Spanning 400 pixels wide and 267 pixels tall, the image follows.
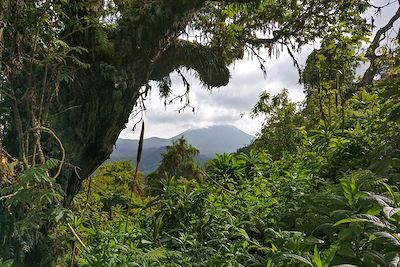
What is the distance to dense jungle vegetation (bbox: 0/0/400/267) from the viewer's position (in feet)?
7.20

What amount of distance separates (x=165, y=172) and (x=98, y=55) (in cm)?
181

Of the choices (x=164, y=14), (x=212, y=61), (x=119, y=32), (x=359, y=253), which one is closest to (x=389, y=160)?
(x=359, y=253)

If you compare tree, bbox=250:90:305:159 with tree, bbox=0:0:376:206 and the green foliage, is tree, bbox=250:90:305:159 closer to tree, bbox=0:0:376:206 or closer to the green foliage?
tree, bbox=0:0:376:206

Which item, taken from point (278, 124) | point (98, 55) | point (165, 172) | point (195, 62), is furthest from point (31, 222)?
point (278, 124)

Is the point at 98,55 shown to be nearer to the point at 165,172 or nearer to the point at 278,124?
the point at 165,172

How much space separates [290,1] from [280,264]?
6308 millimetres

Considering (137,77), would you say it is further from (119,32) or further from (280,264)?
(280,264)

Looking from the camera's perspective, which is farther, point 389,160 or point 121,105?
point 121,105

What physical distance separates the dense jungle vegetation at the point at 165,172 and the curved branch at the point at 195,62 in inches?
0.8

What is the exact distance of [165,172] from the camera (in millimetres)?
4359

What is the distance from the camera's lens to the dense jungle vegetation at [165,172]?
7.20 feet

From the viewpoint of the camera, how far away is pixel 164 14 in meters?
5.14

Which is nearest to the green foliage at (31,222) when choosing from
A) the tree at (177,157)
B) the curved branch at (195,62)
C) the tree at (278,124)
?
the curved branch at (195,62)

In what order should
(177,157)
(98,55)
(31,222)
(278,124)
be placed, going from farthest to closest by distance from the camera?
(177,157), (278,124), (98,55), (31,222)
